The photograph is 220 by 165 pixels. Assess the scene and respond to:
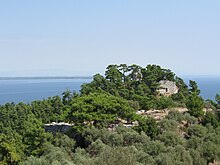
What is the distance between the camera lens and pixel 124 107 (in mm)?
25797

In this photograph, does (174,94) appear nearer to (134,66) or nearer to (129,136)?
(134,66)

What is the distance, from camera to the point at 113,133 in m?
22.4

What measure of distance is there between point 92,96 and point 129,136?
591 centimetres

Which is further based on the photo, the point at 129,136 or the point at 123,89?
the point at 123,89

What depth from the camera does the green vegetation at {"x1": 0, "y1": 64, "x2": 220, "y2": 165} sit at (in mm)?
18125

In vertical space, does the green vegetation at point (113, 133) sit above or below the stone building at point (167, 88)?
below

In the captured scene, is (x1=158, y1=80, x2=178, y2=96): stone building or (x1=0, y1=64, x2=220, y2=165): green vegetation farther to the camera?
(x1=158, y1=80, x2=178, y2=96): stone building

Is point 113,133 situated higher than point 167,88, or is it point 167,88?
point 167,88

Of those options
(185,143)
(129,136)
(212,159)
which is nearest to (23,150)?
(129,136)

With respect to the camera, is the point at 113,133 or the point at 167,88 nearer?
the point at 113,133

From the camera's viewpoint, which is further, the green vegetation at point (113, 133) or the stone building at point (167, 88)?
the stone building at point (167, 88)

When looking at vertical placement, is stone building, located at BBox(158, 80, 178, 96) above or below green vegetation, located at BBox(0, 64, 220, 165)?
above

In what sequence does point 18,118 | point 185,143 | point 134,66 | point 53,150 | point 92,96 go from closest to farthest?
point 53,150 < point 185,143 < point 92,96 < point 18,118 < point 134,66

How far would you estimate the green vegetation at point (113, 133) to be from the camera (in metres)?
18.1
